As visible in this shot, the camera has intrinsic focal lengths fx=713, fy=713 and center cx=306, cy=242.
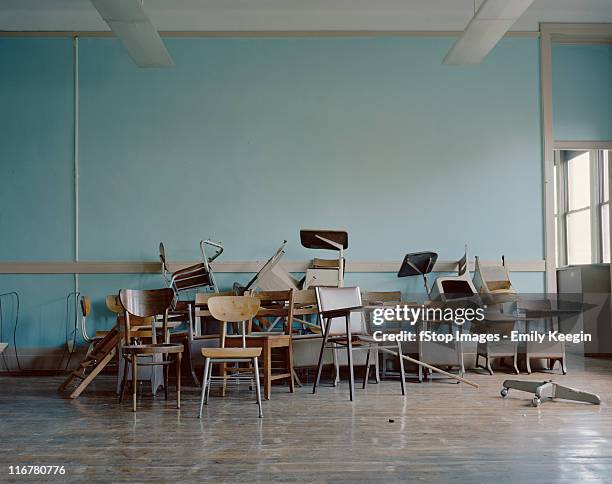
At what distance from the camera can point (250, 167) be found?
890 centimetres

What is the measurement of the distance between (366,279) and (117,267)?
3.06 meters

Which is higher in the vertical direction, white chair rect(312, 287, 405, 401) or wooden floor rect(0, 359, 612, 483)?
white chair rect(312, 287, 405, 401)

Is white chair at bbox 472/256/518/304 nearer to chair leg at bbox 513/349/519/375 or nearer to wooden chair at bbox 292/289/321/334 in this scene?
chair leg at bbox 513/349/519/375

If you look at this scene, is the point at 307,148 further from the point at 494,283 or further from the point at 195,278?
the point at 494,283

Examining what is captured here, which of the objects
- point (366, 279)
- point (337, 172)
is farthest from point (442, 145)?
point (366, 279)

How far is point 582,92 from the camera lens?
9.05m

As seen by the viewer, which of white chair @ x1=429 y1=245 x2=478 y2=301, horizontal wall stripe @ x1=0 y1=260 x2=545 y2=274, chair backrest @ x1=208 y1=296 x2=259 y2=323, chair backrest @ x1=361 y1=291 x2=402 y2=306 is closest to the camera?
chair backrest @ x1=208 y1=296 x2=259 y2=323

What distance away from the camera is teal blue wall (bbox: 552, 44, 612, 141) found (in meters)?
9.02

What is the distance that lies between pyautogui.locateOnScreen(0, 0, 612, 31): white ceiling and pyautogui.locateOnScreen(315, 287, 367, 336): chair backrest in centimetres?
381

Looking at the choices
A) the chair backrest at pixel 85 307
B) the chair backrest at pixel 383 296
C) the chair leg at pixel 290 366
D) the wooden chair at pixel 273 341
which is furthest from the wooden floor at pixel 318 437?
the chair backrest at pixel 383 296

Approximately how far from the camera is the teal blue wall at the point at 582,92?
9016 millimetres

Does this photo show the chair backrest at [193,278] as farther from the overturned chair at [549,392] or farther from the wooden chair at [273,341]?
the overturned chair at [549,392]

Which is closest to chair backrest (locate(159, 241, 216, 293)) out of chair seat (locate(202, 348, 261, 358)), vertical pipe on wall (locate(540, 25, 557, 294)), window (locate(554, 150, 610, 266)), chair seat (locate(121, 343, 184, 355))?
chair seat (locate(121, 343, 184, 355))

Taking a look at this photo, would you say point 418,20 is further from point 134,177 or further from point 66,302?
point 66,302
